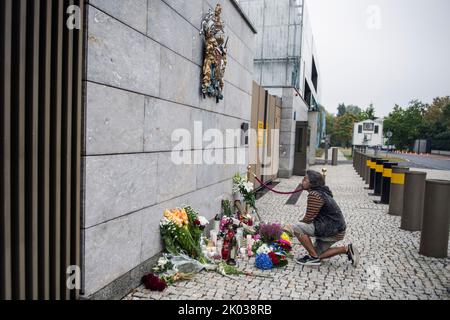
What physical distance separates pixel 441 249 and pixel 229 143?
4535 millimetres

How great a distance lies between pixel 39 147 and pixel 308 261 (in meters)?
4.29

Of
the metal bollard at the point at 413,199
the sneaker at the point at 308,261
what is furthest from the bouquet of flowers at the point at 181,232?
the metal bollard at the point at 413,199

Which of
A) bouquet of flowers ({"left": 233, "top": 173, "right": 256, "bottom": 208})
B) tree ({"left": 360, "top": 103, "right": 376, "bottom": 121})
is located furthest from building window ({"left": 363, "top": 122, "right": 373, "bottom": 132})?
bouquet of flowers ({"left": 233, "top": 173, "right": 256, "bottom": 208})

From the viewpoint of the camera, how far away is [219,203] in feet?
25.4

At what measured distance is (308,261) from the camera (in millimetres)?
5758

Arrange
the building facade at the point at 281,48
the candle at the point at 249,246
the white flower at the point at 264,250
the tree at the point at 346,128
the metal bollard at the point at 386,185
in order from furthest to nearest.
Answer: the tree at the point at 346,128 → the building facade at the point at 281,48 → the metal bollard at the point at 386,185 → the candle at the point at 249,246 → the white flower at the point at 264,250

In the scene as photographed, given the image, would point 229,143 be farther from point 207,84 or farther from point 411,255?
point 411,255

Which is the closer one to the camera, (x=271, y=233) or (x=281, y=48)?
(x=271, y=233)

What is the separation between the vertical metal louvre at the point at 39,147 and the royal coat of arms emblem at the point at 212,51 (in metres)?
3.07

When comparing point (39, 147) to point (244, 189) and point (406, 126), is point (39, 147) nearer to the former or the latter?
A: point (244, 189)

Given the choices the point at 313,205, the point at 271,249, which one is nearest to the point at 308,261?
the point at 271,249

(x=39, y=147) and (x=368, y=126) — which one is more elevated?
(x=368, y=126)

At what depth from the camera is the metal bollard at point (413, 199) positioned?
26.2ft

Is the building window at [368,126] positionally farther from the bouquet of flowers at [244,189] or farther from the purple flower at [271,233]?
the purple flower at [271,233]
